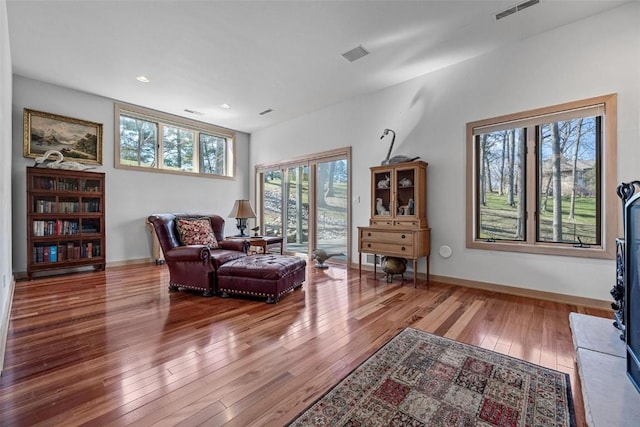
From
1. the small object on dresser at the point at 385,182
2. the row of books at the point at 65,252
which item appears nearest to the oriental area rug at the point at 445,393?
the small object on dresser at the point at 385,182

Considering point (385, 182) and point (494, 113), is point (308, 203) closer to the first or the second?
point (385, 182)

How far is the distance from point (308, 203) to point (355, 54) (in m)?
2.92

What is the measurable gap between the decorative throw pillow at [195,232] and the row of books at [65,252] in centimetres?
195

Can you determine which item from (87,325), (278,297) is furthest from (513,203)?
(87,325)

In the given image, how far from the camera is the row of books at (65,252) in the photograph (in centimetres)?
404

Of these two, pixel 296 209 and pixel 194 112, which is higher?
pixel 194 112

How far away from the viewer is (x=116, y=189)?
4922mm

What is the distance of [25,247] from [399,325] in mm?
5276

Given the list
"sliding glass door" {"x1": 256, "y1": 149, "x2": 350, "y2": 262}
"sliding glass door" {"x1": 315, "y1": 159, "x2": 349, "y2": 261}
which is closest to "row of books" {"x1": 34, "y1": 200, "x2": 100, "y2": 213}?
"sliding glass door" {"x1": 256, "y1": 149, "x2": 350, "y2": 262}

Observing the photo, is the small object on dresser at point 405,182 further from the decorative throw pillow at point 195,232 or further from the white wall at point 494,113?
the decorative throw pillow at point 195,232

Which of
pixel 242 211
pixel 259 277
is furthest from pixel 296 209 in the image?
pixel 259 277

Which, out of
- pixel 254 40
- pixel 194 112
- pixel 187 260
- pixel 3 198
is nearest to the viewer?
pixel 3 198

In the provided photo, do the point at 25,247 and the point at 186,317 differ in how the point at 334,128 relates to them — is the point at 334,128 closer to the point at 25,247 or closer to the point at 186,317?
the point at 186,317

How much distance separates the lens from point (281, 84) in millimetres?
4316
